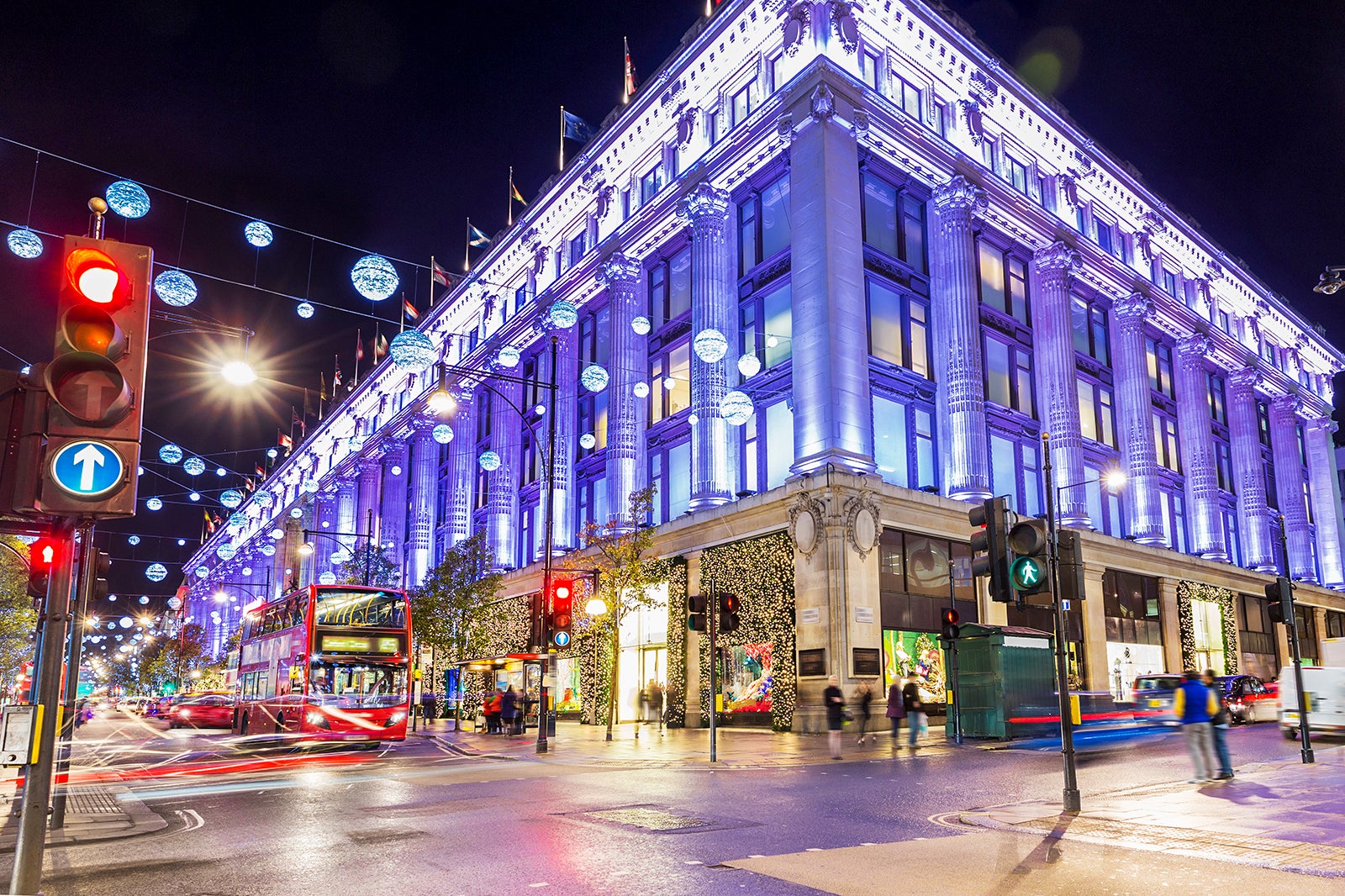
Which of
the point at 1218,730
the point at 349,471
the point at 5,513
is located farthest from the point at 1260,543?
the point at 349,471

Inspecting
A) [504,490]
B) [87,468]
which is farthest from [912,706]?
[504,490]

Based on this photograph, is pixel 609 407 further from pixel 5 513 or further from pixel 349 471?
pixel 349 471

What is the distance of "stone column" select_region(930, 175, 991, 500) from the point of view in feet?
116

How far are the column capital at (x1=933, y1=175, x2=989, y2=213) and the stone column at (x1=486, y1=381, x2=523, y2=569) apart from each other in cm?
2410

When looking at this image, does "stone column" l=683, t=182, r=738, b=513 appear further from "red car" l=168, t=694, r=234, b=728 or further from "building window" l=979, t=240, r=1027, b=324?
"red car" l=168, t=694, r=234, b=728

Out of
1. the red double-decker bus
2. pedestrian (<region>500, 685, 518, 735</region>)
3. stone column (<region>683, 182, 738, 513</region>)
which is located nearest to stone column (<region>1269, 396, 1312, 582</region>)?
stone column (<region>683, 182, 738, 513</region>)

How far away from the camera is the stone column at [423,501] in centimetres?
6281

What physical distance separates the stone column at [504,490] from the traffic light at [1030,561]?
41.6m

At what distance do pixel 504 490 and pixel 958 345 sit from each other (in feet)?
86.1

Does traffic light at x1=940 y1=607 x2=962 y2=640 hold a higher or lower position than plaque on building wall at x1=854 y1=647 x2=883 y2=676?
higher

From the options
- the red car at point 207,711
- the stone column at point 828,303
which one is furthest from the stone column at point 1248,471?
the red car at point 207,711

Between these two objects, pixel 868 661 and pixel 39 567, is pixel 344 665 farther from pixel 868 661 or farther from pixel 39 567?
pixel 39 567

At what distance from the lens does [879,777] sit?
16953mm

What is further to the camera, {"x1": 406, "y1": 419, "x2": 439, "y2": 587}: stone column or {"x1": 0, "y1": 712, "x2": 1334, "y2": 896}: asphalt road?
{"x1": 406, "y1": 419, "x2": 439, "y2": 587}: stone column
